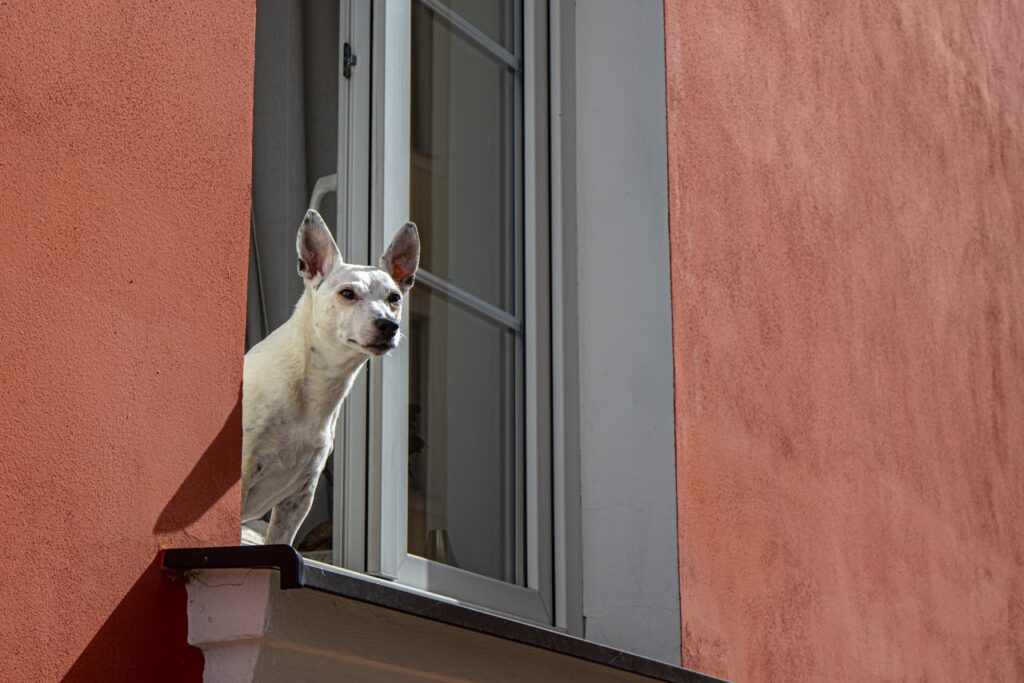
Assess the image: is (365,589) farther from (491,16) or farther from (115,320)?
(491,16)

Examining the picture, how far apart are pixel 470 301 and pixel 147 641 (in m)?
2.08

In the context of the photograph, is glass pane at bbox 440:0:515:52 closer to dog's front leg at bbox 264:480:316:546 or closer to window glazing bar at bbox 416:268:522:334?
window glazing bar at bbox 416:268:522:334

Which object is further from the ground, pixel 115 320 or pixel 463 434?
pixel 463 434

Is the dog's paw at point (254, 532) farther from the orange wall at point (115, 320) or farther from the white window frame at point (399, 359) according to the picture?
the orange wall at point (115, 320)

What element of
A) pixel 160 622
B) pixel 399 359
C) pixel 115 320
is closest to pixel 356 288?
pixel 399 359

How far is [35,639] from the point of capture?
2926 millimetres

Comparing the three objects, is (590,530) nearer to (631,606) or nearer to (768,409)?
(631,606)

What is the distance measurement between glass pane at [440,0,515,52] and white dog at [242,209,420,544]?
3.10 feet

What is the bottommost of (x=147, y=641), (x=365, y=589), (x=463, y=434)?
(x=147, y=641)

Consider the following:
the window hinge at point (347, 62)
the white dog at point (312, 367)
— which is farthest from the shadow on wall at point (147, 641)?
the window hinge at point (347, 62)

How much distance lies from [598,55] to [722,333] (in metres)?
0.99

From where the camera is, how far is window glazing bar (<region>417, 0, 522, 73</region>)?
5.04m

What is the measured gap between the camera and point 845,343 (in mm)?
6516

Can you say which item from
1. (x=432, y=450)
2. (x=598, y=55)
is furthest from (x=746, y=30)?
(x=432, y=450)
